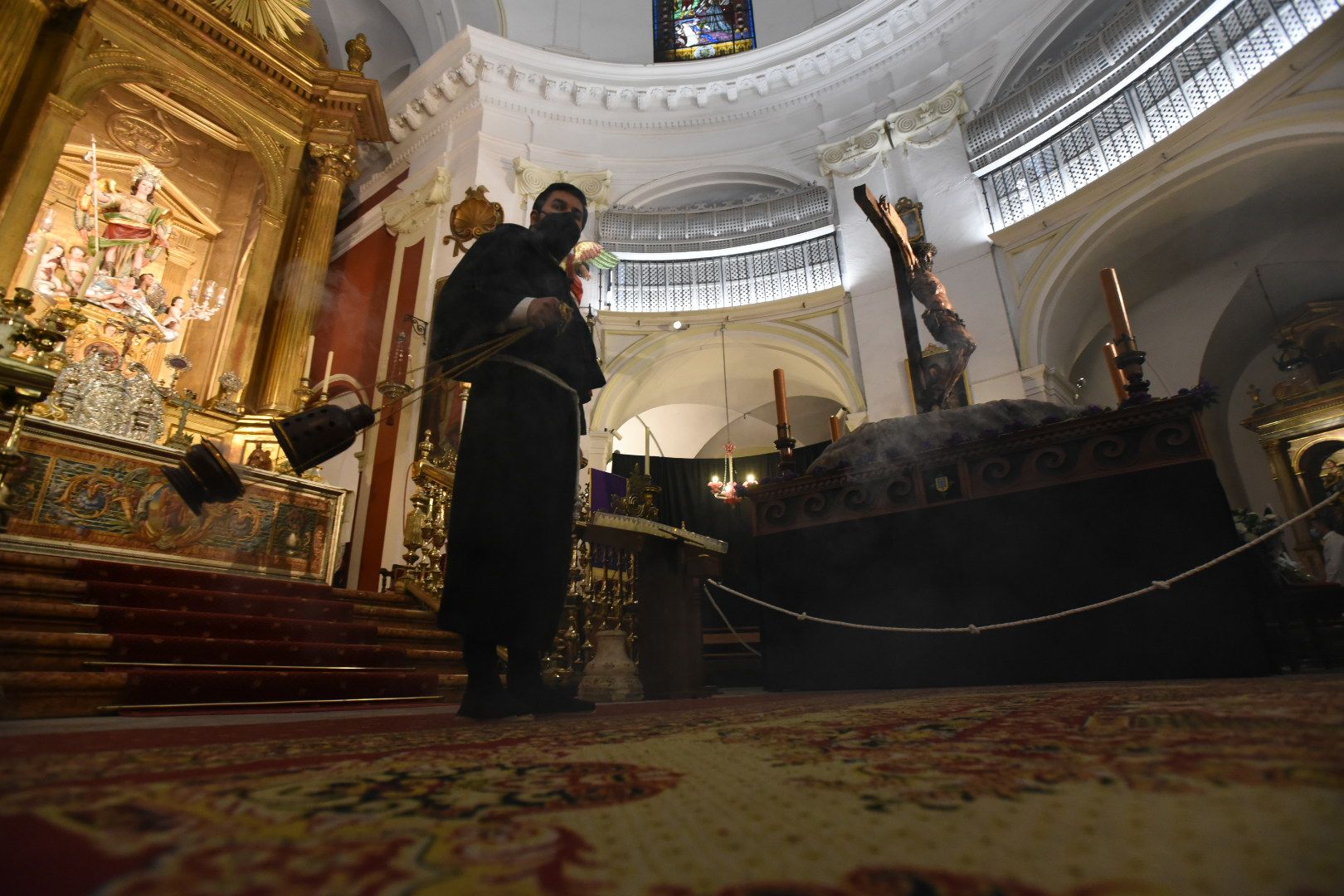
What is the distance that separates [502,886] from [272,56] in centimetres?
1163

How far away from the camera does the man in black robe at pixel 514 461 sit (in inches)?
69.6

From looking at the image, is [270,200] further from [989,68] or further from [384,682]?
[989,68]

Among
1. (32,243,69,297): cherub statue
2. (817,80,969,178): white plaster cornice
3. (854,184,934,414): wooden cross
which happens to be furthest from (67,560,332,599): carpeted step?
(817,80,969,178): white plaster cornice

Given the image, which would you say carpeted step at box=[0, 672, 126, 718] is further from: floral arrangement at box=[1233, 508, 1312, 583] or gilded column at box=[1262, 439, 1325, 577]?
gilded column at box=[1262, 439, 1325, 577]

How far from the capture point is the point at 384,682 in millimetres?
2922

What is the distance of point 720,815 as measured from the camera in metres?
0.55

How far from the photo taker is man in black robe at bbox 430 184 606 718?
1767mm

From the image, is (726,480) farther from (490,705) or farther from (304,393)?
(490,705)

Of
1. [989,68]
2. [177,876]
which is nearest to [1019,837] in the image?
[177,876]

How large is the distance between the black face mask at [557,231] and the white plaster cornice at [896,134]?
8.02m

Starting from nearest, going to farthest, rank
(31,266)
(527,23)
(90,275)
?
1. (90,275)
2. (31,266)
3. (527,23)

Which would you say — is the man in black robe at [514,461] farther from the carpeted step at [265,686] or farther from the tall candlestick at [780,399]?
the tall candlestick at [780,399]

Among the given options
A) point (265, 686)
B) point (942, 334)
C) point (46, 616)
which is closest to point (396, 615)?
point (265, 686)

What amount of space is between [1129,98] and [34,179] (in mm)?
11486
